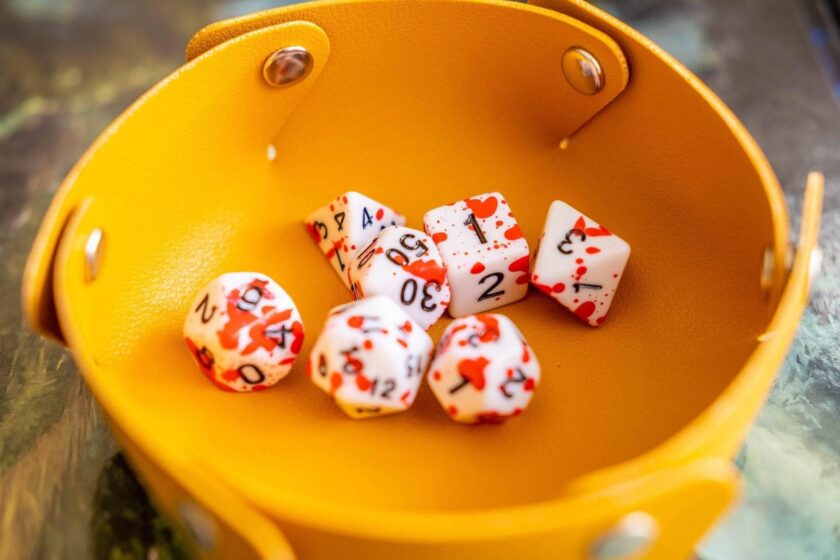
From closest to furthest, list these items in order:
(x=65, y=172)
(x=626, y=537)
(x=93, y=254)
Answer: (x=626, y=537)
(x=93, y=254)
(x=65, y=172)

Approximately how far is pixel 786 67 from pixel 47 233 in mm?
1194

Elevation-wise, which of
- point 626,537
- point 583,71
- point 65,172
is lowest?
point 65,172

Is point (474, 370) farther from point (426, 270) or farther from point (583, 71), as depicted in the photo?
point (583, 71)

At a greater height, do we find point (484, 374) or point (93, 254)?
point (93, 254)

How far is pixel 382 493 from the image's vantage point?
30.5 inches

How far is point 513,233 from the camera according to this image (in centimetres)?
94

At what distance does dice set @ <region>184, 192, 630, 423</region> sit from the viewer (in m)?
0.80

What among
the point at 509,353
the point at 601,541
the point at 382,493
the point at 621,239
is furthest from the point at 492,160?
the point at 601,541

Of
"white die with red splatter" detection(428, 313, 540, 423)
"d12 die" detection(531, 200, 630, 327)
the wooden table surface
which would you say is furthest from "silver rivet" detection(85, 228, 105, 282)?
"d12 die" detection(531, 200, 630, 327)

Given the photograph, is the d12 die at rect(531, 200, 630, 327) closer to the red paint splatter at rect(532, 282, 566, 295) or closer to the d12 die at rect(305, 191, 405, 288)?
the red paint splatter at rect(532, 282, 566, 295)

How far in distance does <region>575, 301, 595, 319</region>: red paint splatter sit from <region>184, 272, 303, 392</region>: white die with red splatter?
0.28m

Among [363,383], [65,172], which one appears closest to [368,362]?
[363,383]

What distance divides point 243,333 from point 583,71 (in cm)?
45

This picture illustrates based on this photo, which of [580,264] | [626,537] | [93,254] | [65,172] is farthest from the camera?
[65,172]
